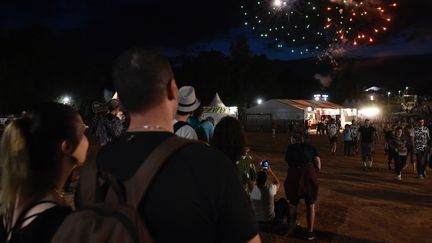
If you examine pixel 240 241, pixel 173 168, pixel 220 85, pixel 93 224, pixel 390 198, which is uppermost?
pixel 220 85

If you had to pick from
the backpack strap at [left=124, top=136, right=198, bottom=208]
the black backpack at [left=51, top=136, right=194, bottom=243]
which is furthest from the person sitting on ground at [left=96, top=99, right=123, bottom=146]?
the backpack strap at [left=124, top=136, right=198, bottom=208]

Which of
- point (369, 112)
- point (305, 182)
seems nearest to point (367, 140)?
point (305, 182)

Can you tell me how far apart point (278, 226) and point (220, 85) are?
188 ft

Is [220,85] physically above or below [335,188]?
above

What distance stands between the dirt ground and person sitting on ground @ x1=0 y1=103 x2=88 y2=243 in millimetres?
5236

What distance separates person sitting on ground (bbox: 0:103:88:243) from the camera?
5.94ft

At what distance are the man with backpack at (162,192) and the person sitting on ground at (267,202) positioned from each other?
16.0ft

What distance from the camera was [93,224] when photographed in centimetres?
148

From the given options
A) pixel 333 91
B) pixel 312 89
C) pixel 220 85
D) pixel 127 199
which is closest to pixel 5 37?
pixel 220 85

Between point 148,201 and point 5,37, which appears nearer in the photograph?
point 148,201

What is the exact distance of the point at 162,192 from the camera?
1.59 meters

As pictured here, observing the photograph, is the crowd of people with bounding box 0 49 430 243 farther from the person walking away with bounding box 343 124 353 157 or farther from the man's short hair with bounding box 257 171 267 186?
the person walking away with bounding box 343 124 353 157

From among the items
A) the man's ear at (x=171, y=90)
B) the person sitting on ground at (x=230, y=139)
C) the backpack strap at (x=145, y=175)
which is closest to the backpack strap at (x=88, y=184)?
the backpack strap at (x=145, y=175)

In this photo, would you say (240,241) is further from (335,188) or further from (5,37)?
(5,37)
